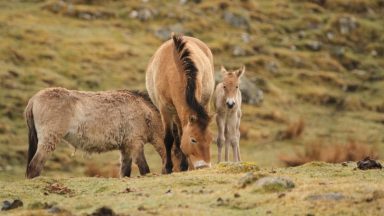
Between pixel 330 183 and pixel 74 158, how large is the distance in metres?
14.1

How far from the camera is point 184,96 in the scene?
43.1ft

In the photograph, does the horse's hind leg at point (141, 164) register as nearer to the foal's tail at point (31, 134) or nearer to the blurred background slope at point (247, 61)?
the foal's tail at point (31, 134)

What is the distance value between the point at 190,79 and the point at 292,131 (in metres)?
14.9

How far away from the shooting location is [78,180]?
1239 cm

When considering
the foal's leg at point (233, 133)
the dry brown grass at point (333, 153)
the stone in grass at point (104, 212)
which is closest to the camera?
the stone in grass at point (104, 212)

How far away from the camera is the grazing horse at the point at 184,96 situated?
1266 centimetres

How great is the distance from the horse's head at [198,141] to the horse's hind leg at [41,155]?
2.50 m

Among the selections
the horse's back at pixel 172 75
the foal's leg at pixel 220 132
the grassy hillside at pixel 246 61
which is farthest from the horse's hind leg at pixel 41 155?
the foal's leg at pixel 220 132

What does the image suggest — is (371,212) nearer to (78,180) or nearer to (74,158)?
(78,180)

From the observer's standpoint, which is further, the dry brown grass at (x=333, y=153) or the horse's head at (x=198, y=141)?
the dry brown grass at (x=333, y=153)

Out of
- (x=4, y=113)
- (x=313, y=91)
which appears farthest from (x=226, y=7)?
(x=4, y=113)

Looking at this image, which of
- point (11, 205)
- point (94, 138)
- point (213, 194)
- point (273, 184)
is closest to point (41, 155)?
point (94, 138)

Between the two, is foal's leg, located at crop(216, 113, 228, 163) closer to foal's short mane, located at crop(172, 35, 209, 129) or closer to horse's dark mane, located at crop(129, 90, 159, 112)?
horse's dark mane, located at crop(129, 90, 159, 112)

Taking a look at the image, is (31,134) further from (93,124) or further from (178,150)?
(178,150)
